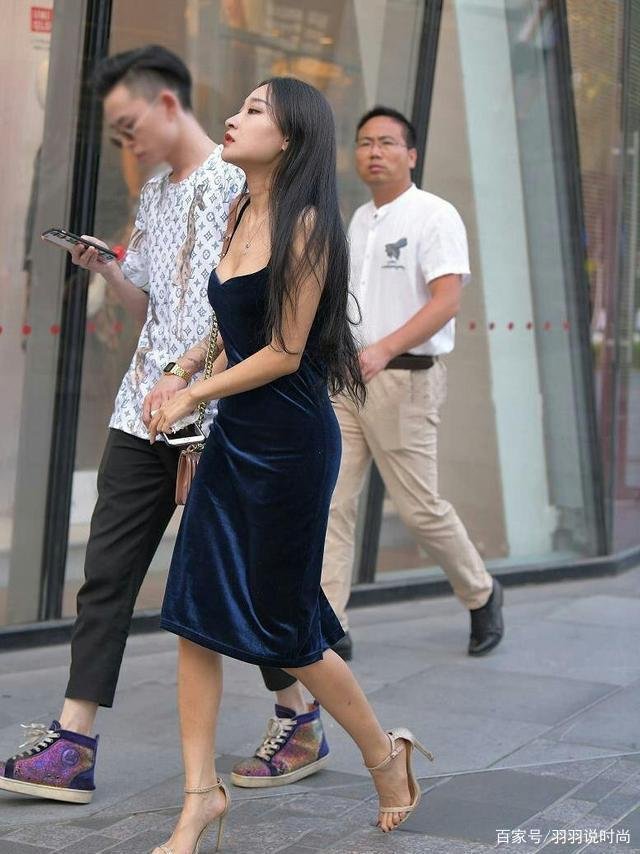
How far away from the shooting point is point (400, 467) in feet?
17.9

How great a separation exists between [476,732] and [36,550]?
215cm

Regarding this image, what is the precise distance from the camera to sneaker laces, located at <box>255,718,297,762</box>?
13.3 ft

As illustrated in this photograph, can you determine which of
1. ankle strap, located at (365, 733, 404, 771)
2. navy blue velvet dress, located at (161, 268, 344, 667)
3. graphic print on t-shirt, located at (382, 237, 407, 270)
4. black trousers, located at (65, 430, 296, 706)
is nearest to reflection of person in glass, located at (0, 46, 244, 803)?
black trousers, located at (65, 430, 296, 706)

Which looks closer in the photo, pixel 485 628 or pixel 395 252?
pixel 395 252

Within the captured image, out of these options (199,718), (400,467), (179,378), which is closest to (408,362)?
(400,467)

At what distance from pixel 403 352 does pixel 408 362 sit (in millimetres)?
204

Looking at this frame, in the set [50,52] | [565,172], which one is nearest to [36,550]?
[50,52]

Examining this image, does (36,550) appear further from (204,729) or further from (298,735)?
(204,729)

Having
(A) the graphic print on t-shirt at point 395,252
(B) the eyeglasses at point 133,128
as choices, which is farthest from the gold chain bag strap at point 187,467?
(A) the graphic print on t-shirt at point 395,252

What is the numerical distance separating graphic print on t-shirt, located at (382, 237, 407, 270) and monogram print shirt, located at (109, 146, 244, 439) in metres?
1.56

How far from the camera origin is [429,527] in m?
5.51

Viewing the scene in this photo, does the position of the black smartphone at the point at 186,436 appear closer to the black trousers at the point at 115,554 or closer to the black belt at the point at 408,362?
the black trousers at the point at 115,554

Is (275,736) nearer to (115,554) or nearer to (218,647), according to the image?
(115,554)

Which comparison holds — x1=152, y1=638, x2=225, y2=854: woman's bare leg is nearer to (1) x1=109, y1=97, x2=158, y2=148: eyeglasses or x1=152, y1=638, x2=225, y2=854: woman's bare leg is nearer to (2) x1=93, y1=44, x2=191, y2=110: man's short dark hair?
(1) x1=109, y1=97, x2=158, y2=148: eyeglasses
